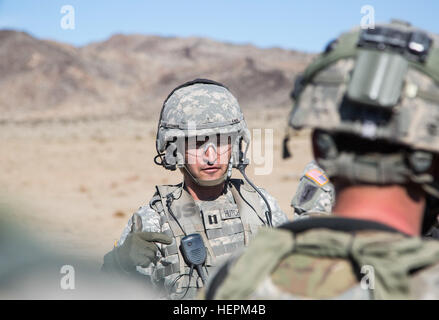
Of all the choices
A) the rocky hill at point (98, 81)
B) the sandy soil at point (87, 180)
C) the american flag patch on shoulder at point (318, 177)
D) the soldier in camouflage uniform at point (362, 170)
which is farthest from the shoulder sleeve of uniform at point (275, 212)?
the rocky hill at point (98, 81)

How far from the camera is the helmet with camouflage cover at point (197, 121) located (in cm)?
394

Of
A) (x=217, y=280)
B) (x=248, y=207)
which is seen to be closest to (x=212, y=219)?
(x=248, y=207)

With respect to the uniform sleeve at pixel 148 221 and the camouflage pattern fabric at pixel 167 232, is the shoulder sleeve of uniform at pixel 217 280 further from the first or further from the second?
the uniform sleeve at pixel 148 221

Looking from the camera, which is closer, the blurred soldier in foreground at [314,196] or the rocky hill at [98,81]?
the blurred soldier in foreground at [314,196]

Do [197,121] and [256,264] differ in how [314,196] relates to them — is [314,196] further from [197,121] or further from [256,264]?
[256,264]

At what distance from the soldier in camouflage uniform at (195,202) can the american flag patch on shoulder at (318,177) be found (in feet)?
1.13

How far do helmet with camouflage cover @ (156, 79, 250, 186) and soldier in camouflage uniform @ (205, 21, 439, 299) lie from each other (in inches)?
85.6

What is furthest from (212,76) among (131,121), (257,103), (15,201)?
(15,201)

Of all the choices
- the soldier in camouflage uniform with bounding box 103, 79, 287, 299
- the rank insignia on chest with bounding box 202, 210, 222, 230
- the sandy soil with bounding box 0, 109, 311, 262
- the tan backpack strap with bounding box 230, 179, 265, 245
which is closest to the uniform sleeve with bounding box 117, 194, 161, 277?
the soldier in camouflage uniform with bounding box 103, 79, 287, 299

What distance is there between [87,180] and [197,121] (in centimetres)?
1328

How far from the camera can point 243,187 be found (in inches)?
162

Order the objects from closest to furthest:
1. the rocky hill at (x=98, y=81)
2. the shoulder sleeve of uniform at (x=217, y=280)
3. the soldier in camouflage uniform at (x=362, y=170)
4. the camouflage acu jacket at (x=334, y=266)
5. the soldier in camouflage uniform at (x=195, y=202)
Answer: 1. the camouflage acu jacket at (x=334, y=266)
2. the soldier in camouflage uniform at (x=362, y=170)
3. the shoulder sleeve of uniform at (x=217, y=280)
4. the soldier in camouflage uniform at (x=195, y=202)
5. the rocky hill at (x=98, y=81)

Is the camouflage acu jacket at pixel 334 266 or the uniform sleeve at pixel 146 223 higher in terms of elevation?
the camouflage acu jacket at pixel 334 266
